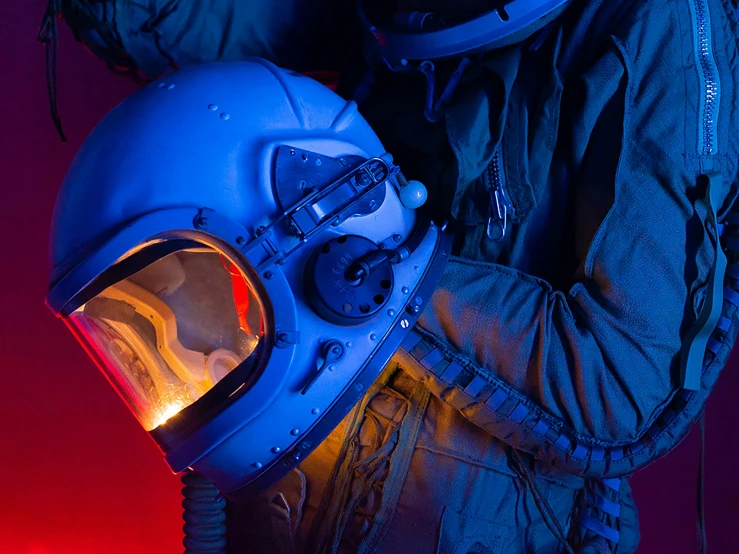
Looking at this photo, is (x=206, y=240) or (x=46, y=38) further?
(x=46, y=38)

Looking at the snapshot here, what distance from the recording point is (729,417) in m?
1.25

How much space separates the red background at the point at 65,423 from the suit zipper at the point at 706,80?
0.58 meters

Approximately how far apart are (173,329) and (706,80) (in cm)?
74

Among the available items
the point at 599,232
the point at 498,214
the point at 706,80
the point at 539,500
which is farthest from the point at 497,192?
the point at 539,500

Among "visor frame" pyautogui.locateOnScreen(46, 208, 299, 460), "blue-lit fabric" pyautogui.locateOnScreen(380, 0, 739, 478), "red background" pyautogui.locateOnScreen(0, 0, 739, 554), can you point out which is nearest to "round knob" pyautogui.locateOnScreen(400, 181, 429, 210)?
"blue-lit fabric" pyautogui.locateOnScreen(380, 0, 739, 478)

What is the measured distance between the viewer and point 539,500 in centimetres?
95

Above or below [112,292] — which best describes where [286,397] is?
below

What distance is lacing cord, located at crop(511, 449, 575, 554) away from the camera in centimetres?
94

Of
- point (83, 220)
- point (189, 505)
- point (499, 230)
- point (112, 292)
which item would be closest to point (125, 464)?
point (189, 505)

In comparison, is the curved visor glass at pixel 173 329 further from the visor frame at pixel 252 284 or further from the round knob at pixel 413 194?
the round knob at pixel 413 194

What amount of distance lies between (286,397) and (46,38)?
0.53 metres

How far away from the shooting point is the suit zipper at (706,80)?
33.2 inches

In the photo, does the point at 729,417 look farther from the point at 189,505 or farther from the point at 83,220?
the point at 83,220

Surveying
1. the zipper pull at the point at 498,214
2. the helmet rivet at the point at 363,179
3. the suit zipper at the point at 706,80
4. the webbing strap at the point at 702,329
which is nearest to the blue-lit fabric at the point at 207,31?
the helmet rivet at the point at 363,179
